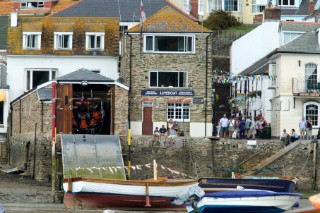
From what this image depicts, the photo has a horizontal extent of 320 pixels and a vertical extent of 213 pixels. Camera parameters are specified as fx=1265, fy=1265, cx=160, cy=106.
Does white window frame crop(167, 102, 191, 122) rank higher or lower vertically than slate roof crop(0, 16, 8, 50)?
lower

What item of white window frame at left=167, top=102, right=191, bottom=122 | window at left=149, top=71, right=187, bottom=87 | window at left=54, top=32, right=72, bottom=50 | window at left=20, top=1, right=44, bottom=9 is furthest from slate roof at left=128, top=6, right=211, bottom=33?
window at left=20, top=1, right=44, bottom=9

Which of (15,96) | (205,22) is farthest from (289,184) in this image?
(205,22)

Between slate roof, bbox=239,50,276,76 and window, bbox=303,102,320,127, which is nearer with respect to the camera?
window, bbox=303,102,320,127

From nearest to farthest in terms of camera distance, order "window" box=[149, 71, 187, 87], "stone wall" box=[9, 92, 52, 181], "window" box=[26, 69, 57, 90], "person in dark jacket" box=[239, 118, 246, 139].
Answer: "stone wall" box=[9, 92, 52, 181] < "person in dark jacket" box=[239, 118, 246, 139] < "window" box=[149, 71, 187, 87] < "window" box=[26, 69, 57, 90]

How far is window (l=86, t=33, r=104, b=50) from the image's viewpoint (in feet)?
245

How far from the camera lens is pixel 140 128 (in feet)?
217

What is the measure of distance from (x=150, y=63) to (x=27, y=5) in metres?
34.6

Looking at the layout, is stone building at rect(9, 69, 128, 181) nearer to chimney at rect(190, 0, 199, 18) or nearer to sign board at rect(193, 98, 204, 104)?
sign board at rect(193, 98, 204, 104)

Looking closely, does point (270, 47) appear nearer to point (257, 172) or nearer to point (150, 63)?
point (150, 63)

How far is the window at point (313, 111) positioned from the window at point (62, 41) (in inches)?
581

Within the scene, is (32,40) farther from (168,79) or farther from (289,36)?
(289,36)

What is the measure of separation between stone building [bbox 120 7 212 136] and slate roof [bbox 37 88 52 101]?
185 inches

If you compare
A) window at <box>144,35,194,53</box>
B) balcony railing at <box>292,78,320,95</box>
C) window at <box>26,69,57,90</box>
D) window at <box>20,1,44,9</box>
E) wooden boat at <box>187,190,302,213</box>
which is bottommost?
wooden boat at <box>187,190,302,213</box>

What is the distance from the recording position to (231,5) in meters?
108
